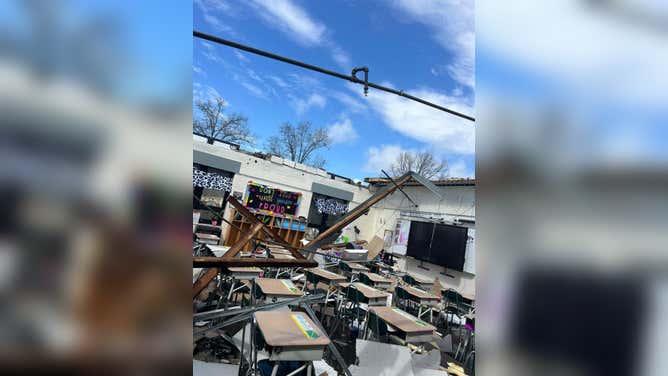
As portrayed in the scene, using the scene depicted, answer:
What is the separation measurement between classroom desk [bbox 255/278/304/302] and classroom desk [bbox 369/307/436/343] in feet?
4.09

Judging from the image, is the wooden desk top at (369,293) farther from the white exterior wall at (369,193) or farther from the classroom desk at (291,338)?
the white exterior wall at (369,193)

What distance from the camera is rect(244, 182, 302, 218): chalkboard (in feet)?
41.6

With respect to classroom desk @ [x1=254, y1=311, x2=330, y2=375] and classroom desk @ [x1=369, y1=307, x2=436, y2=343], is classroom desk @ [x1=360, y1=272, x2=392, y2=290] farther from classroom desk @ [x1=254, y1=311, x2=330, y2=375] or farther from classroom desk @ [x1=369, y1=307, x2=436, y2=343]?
classroom desk @ [x1=254, y1=311, x2=330, y2=375]

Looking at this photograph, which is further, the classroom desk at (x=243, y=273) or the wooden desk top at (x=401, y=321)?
the classroom desk at (x=243, y=273)

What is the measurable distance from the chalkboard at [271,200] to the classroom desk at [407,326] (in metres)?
8.94

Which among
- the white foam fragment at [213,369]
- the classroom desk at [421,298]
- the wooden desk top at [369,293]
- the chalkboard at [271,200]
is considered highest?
the chalkboard at [271,200]

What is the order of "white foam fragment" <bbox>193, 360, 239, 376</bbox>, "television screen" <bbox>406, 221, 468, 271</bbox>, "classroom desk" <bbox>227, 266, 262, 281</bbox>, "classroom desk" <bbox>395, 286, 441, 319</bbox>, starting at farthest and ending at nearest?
"television screen" <bbox>406, 221, 468, 271</bbox> < "classroom desk" <bbox>395, 286, 441, 319</bbox> < "classroom desk" <bbox>227, 266, 262, 281</bbox> < "white foam fragment" <bbox>193, 360, 239, 376</bbox>

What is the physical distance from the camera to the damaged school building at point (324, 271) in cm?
292

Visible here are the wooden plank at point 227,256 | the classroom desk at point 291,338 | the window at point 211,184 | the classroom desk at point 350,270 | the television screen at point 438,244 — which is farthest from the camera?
the window at point 211,184

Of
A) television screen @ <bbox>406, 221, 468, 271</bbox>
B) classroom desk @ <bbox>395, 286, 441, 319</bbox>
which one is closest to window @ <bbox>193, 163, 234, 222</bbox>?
classroom desk @ <bbox>395, 286, 441, 319</bbox>
